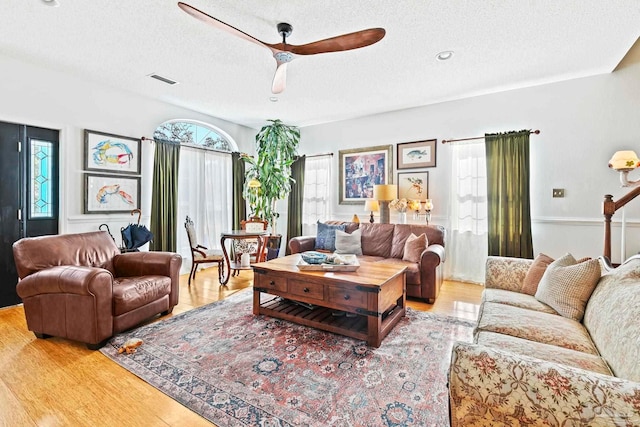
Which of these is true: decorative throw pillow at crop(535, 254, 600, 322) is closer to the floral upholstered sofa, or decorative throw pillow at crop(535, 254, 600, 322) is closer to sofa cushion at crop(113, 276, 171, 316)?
the floral upholstered sofa

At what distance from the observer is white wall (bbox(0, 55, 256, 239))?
3.26m

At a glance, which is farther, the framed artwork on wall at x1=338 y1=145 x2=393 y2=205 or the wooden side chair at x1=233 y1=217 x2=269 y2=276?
the framed artwork on wall at x1=338 y1=145 x2=393 y2=205

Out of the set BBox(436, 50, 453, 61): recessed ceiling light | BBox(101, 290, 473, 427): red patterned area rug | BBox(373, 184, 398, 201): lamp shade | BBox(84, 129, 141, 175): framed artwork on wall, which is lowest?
BBox(101, 290, 473, 427): red patterned area rug

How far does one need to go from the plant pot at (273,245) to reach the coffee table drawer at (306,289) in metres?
2.72

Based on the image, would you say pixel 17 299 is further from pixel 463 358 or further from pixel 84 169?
pixel 463 358

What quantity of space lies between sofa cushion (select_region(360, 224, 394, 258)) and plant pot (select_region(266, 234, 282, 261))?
1854 millimetres

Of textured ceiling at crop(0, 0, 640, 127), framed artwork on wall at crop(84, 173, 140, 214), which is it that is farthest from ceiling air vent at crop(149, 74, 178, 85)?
framed artwork on wall at crop(84, 173, 140, 214)

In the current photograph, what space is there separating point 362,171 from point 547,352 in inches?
159

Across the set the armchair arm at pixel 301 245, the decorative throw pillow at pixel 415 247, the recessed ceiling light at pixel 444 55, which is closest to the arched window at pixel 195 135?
the armchair arm at pixel 301 245

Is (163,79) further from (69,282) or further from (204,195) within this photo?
(69,282)

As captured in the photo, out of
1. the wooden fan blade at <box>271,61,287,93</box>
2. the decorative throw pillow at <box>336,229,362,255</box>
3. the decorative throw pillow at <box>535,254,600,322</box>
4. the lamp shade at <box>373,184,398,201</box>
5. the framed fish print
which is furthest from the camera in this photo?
the framed fish print

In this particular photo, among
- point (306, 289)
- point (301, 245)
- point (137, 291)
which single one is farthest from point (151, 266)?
point (301, 245)

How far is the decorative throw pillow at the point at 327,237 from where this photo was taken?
14.6 feet

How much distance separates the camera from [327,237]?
14.8 feet
